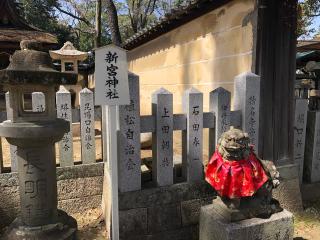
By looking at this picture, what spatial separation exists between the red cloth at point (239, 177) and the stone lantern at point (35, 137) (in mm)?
A: 1622

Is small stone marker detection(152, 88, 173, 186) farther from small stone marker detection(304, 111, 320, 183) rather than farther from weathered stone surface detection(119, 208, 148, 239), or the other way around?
small stone marker detection(304, 111, 320, 183)

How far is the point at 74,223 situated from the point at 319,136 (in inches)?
157

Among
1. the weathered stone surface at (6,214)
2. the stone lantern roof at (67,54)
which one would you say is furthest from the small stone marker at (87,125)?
the stone lantern roof at (67,54)

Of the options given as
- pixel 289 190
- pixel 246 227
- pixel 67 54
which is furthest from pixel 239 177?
pixel 67 54

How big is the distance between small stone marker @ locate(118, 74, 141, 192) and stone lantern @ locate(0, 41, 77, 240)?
0.67 m

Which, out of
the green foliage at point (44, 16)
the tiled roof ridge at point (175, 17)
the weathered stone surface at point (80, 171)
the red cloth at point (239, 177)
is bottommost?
the weathered stone surface at point (80, 171)

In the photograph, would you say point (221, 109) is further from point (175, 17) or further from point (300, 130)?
point (175, 17)

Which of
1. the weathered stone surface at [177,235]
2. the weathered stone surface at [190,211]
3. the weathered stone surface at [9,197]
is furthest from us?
the weathered stone surface at [9,197]

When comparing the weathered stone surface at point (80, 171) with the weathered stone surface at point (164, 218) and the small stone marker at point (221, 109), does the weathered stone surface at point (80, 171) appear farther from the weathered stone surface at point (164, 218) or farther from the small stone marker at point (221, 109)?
the small stone marker at point (221, 109)

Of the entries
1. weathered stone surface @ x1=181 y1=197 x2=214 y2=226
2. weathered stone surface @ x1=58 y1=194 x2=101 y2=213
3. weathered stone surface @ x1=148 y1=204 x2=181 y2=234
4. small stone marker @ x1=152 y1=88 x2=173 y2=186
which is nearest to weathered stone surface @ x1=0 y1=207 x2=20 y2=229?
weathered stone surface @ x1=58 y1=194 x2=101 y2=213

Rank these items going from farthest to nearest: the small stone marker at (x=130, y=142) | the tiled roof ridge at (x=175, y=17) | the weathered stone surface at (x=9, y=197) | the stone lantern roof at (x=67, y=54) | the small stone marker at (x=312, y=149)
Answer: the stone lantern roof at (x=67, y=54) → the tiled roof ridge at (x=175, y=17) → the small stone marker at (x=312, y=149) → the weathered stone surface at (x=9, y=197) → the small stone marker at (x=130, y=142)

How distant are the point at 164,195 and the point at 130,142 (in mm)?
802

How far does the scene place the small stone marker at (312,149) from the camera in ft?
16.4

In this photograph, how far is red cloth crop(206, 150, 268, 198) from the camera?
10.2 feet
